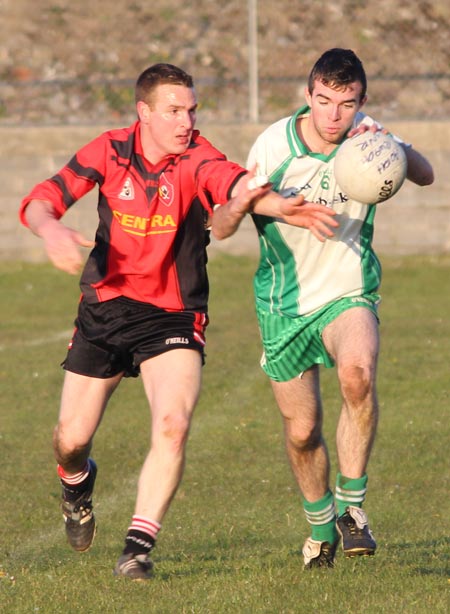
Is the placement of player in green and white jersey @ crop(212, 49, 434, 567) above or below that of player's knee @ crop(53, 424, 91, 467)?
above

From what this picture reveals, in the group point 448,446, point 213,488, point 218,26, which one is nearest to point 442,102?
point 218,26

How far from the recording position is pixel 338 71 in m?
6.59

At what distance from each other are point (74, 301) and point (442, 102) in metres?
6.33

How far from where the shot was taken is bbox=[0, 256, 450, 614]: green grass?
5941 millimetres

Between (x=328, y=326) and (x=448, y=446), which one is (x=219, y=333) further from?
(x=328, y=326)

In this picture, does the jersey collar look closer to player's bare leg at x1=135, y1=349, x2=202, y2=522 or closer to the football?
the football

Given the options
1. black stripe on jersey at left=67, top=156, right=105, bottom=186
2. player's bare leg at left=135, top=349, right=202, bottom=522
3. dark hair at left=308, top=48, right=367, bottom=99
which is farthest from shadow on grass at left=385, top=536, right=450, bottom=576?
black stripe on jersey at left=67, top=156, right=105, bottom=186

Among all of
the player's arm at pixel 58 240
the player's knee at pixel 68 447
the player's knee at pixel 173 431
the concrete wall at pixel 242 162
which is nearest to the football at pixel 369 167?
the player's arm at pixel 58 240

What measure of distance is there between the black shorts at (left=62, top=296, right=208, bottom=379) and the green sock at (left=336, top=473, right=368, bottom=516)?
3.30 ft

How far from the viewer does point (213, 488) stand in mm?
9727

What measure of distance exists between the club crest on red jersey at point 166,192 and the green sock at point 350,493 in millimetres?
1665

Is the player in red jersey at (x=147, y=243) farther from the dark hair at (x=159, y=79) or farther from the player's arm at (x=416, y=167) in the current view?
the player's arm at (x=416, y=167)

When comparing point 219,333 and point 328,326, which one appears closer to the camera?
point 328,326

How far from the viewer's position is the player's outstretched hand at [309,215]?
6039mm
